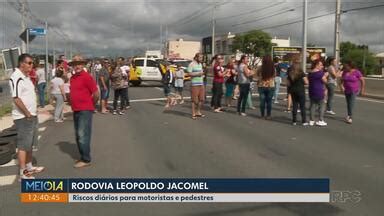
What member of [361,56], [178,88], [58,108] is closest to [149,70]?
[178,88]

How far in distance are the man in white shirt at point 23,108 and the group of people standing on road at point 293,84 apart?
253 inches

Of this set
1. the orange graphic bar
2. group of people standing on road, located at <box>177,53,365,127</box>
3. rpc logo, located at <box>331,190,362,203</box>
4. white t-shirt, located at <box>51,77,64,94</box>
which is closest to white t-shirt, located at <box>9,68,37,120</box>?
the orange graphic bar

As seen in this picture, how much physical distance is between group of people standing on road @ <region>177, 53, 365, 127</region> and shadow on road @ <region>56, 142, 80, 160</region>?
4390 mm

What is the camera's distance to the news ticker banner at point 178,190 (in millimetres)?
4930

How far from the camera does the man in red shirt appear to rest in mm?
7301

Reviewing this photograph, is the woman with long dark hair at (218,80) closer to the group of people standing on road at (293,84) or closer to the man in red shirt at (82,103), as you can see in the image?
the group of people standing on road at (293,84)

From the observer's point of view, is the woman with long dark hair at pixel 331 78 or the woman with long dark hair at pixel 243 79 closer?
the woman with long dark hair at pixel 331 78

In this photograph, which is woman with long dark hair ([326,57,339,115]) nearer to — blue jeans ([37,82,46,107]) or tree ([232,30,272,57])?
blue jeans ([37,82,46,107])

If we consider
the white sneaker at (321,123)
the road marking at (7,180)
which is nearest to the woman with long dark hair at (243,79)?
the white sneaker at (321,123)

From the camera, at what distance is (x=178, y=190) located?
4.94 meters

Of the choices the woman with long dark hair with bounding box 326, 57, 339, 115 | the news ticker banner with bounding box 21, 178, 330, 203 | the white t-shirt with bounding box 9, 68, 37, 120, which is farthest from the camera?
the woman with long dark hair with bounding box 326, 57, 339, 115

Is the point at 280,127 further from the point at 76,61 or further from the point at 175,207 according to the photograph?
the point at 175,207

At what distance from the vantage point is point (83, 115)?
7316 mm

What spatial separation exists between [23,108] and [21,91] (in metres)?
0.25
